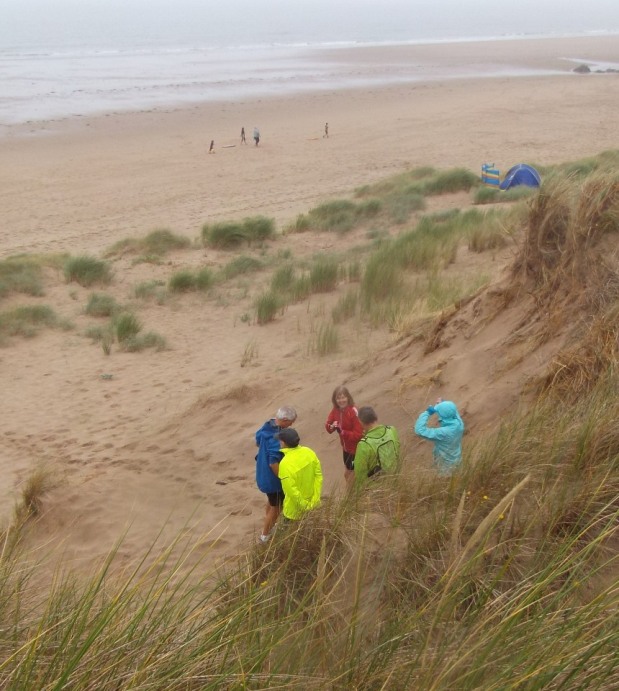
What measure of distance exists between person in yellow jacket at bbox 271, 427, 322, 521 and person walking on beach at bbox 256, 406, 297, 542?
28 centimetres

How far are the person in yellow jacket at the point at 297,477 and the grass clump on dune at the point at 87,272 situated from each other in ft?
31.3

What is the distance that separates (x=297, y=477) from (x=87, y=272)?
9.97 m

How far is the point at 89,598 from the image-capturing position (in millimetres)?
2762

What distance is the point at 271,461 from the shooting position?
521 cm

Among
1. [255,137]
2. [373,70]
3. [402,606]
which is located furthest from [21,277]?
[373,70]

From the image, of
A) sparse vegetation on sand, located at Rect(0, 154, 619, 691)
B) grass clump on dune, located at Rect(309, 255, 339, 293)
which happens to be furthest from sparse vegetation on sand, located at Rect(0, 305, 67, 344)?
sparse vegetation on sand, located at Rect(0, 154, 619, 691)

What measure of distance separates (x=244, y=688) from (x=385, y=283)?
347 inches

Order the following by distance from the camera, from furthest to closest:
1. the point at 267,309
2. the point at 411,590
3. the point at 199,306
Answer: the point at 199,306
the point at 267,309
the point at 411,590

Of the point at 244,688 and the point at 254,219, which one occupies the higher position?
the point at 244,688

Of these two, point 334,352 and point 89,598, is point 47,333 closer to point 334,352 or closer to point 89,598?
point 334,352

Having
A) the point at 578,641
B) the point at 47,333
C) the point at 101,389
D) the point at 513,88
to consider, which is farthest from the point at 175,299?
the point at 513,88

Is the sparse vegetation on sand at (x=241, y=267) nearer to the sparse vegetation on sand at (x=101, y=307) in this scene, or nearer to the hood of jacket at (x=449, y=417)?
the sparse vegetation on sand at (x=101, y=307)

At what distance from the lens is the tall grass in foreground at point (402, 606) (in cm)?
236

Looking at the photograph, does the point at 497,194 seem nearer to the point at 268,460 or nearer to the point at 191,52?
the point at 268,460
